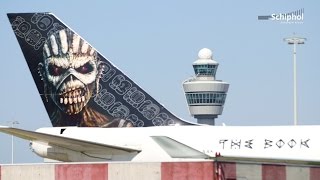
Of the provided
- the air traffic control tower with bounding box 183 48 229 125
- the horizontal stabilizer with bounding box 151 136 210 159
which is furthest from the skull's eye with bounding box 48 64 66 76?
the air traffic control tower with bounding box 183 48 229 125

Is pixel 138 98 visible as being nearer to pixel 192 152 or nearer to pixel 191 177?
pixel 192 152

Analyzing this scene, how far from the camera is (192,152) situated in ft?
88.8

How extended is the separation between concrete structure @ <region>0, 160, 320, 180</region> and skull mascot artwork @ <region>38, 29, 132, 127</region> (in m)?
12.3

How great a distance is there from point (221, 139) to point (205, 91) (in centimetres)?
7513

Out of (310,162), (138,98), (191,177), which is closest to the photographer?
(310,162)

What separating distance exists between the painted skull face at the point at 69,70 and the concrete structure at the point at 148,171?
12771mm

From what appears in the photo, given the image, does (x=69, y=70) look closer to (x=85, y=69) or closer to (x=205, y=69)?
(x=85, y=69)

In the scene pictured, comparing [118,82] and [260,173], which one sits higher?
[118,82]

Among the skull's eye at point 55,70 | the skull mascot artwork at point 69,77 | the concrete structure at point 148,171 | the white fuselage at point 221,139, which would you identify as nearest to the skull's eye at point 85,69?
the skull mascot artwork at point 69,77

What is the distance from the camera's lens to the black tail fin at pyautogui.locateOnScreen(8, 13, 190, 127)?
123 feet

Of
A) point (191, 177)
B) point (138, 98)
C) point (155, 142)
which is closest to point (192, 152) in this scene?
point (191, 177)

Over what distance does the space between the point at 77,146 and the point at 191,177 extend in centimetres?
975

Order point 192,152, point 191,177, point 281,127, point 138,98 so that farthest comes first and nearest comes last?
point 138,98
point 281,127
point 192,152
point 191,177

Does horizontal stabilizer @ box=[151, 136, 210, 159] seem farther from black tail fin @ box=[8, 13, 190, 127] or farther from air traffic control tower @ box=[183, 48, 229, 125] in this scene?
air traffic control tower @ box=[183, 48, 229, 125]
